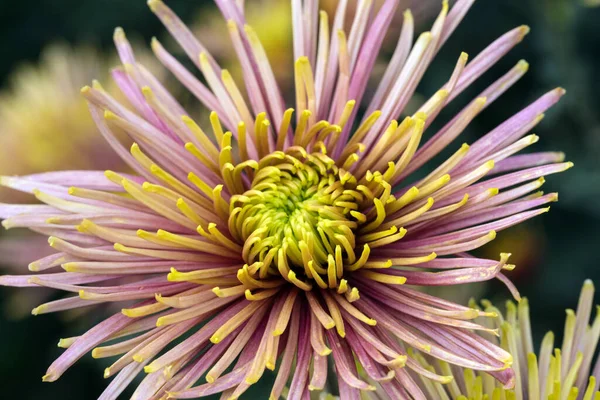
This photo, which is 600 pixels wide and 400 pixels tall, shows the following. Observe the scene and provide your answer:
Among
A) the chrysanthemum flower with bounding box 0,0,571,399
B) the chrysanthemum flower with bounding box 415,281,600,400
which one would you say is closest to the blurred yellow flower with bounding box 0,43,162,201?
the chrysanthemum flower with bounding box 0,0,571,399

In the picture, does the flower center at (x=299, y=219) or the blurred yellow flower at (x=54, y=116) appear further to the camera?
the blurred yellow flower at (x=54, y=116)

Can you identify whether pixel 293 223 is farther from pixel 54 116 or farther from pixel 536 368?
pixel 54 116

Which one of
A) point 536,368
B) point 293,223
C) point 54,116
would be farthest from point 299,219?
point 54,116

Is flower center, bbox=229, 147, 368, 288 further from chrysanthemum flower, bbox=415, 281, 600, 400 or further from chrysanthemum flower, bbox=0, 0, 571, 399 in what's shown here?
chrysanthemum flower, bbox=415, 281, 600, 400

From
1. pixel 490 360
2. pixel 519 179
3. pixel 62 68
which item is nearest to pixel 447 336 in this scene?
pixel 490 360

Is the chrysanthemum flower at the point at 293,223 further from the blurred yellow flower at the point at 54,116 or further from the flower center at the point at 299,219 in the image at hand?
the blurred yellow flower at the point at 54,116

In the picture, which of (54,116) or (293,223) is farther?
(54,116)

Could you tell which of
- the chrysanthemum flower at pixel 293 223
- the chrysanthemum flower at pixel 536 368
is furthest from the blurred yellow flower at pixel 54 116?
the chrysanthemum flower at pixel 536 368
